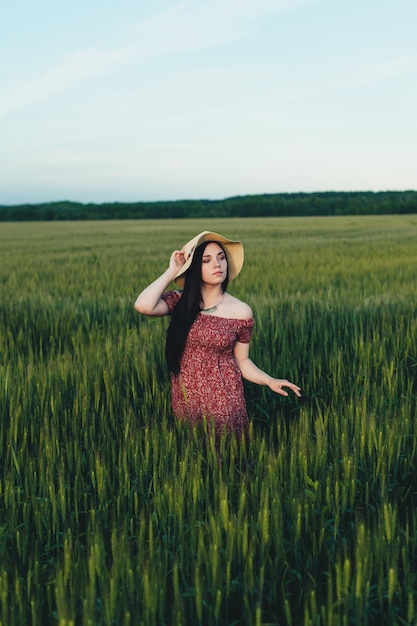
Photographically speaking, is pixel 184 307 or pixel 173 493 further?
pixel 184 307

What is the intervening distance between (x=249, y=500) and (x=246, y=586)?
48 centimetres

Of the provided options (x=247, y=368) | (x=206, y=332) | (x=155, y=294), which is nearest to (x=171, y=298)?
(x=155, y=294)

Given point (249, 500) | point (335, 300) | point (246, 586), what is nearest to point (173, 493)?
point (249, 500)

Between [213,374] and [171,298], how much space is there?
39 cm

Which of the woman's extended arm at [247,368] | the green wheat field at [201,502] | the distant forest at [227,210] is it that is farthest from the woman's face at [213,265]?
the distant forest at [227,210]

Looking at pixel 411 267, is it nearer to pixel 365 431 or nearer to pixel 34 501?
pixel 365 431

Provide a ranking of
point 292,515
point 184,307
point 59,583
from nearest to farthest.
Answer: point 59,583 → point 292,515 → point 184,307

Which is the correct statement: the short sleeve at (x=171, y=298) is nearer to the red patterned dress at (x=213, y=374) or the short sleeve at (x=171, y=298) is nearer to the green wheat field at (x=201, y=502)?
the red patterned dress at (x=213, y=374)

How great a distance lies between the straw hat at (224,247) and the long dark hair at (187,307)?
0.10 ft

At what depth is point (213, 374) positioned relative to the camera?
2.92 m

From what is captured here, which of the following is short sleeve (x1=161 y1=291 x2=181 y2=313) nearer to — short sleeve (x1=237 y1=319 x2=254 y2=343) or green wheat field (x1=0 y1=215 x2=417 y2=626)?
short sleeve (x1=237 y1=319 x2=254 y2=343)

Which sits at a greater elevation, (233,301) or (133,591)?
(233,301)

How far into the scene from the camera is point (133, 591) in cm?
155

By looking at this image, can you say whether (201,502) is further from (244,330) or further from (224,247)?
(224,247)
